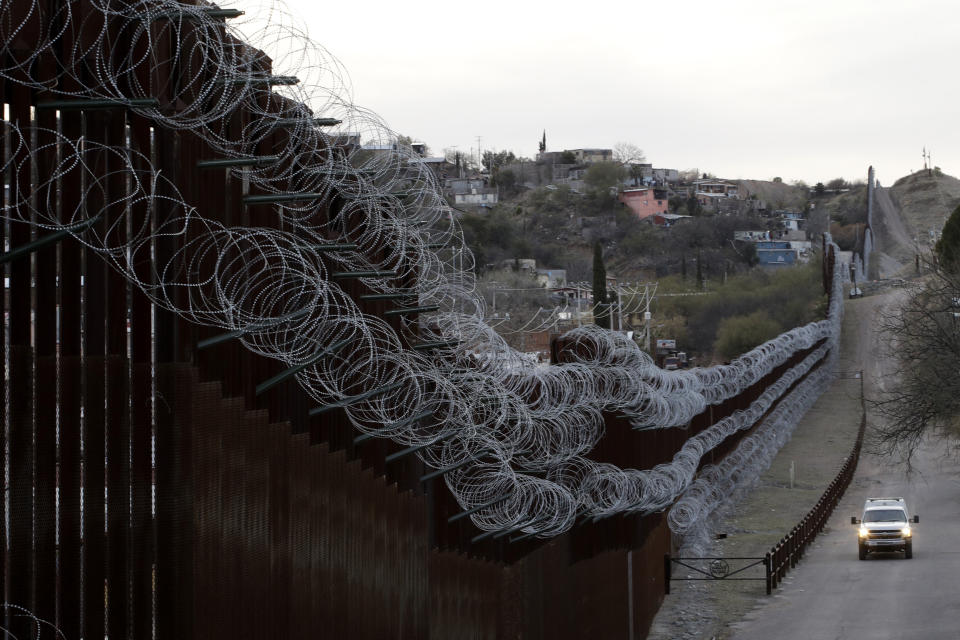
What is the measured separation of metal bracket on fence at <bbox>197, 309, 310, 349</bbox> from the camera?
17.2 feet

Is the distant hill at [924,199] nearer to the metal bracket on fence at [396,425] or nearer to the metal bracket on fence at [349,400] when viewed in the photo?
the metal bracket on fence at [396,425]

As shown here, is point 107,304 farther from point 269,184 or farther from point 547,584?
point 547,584

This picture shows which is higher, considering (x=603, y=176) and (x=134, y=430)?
(x=603, y=176)

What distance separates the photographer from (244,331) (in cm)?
538

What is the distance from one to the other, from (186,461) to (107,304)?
2.60 feet

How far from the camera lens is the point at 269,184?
704 centimetres

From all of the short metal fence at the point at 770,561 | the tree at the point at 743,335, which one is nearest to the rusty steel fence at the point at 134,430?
the short metal fence at the point at 770,561

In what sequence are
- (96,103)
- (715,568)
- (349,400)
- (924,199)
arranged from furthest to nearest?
(924,199) → (715,568) → (349,400) → (96,103)

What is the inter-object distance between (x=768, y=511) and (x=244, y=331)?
2922 cm

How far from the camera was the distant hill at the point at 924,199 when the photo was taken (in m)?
179

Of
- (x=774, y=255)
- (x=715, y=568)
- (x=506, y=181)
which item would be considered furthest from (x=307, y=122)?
(x=506, y=181)

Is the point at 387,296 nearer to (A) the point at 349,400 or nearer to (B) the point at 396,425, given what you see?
(B) the point at 396,425

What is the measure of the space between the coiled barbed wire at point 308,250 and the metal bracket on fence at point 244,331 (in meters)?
0.03

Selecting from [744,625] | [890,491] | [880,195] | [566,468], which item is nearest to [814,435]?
[890,491]
